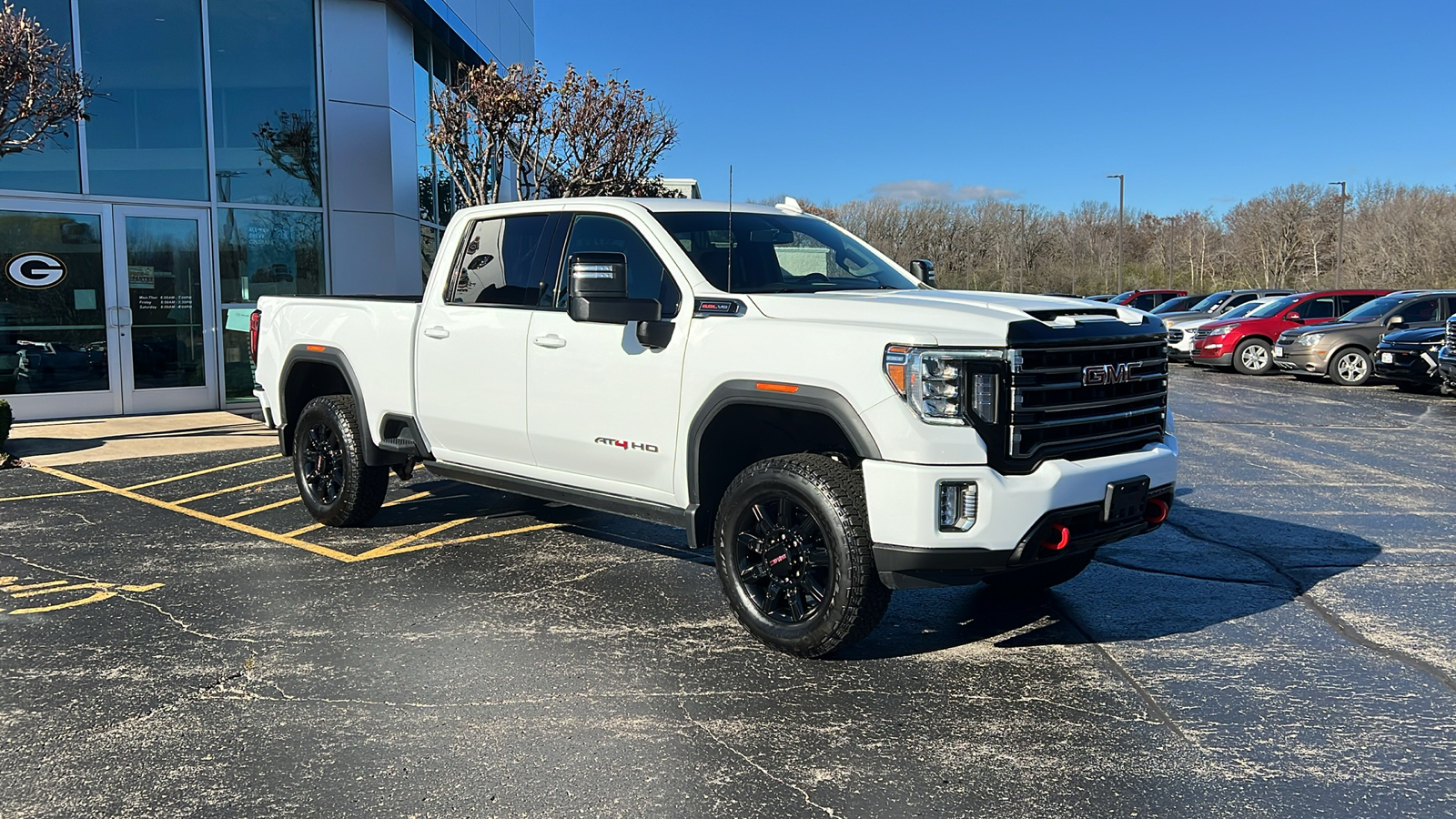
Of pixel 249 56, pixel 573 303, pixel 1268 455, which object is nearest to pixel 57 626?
pixel 573 303

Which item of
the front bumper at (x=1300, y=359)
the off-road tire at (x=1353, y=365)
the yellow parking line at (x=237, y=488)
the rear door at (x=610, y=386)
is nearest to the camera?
the rear door at (x=610, y=386)

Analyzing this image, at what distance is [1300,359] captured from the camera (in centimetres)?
2008

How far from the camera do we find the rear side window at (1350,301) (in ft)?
73.6

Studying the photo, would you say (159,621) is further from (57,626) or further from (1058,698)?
(1058,698)

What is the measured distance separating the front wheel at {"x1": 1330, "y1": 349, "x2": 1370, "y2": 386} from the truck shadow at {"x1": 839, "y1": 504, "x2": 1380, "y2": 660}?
13.9 m

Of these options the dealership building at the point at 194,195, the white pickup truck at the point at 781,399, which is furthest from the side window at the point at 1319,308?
the white pickup truck at the point at 781,399

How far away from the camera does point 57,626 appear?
5.32m

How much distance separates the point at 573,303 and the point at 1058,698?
9.04 feet

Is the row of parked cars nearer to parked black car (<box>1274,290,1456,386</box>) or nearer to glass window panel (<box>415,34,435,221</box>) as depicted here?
parked black car (<box>1274,290,1456,386</box>)

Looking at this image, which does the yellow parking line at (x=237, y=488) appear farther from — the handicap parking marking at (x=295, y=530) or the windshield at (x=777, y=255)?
the windshield at (x=777, y=255)

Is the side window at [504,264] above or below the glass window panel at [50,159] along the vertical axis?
below

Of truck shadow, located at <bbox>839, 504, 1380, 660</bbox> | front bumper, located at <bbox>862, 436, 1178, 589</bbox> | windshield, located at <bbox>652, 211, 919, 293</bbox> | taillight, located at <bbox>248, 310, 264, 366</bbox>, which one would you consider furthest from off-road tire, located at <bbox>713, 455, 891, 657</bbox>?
taillight, located at <bbox>248, 310, 264, 366</bbox>

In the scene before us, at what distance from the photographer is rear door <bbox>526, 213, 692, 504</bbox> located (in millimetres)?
5199

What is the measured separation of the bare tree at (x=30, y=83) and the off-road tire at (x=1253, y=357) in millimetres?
20170
